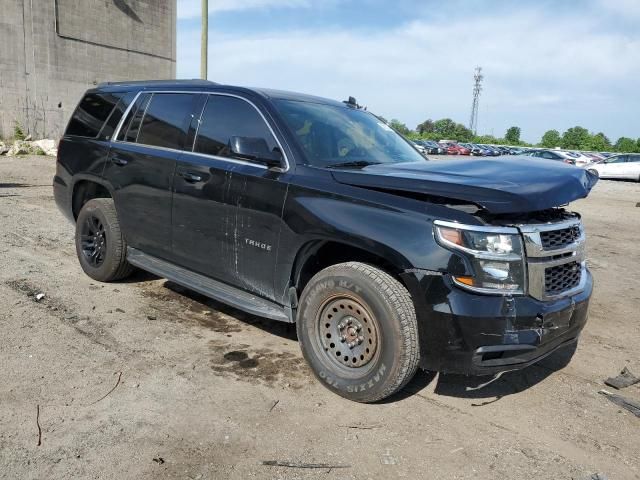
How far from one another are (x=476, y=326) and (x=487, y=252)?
0.41m

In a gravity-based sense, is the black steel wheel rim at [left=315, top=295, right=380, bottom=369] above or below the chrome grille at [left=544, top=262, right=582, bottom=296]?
below

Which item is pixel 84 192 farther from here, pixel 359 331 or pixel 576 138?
pixel 576 138

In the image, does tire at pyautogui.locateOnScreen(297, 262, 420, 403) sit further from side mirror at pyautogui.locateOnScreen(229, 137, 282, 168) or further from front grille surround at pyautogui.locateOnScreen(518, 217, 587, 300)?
side mirror at pyautogui.locateOnScreen(229, 137, 282, 168)

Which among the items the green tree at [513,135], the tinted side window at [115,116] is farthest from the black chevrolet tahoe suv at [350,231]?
the green tree at [513,135]

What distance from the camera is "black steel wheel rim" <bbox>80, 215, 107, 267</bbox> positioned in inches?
215

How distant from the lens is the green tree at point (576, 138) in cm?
8606

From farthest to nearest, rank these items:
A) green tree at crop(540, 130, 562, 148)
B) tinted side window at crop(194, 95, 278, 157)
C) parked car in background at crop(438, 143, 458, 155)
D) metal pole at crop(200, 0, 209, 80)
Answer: green tree at crop(540, 130, 562, 148), parked car in background at crop(438, 143, 458, 155), metal pole at crop(200, 0, 209, 80), tinted side window at crop(194, 95, 278, 157)

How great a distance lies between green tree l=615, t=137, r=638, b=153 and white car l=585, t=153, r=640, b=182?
155ft

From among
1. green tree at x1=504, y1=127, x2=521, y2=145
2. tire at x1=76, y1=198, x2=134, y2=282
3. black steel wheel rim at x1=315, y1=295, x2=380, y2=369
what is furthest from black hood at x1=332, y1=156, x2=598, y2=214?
green tree at x1=504, y1=127, x2=521, y2=145

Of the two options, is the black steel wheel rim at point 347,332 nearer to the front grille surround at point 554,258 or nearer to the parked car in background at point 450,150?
the front grille surround at point 554,258

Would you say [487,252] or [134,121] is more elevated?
[134,121]

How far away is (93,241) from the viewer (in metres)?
5.63

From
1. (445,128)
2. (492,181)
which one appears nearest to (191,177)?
(492,181)

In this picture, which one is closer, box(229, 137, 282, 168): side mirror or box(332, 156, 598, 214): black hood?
box(332, 156, 598, 214): black hood
